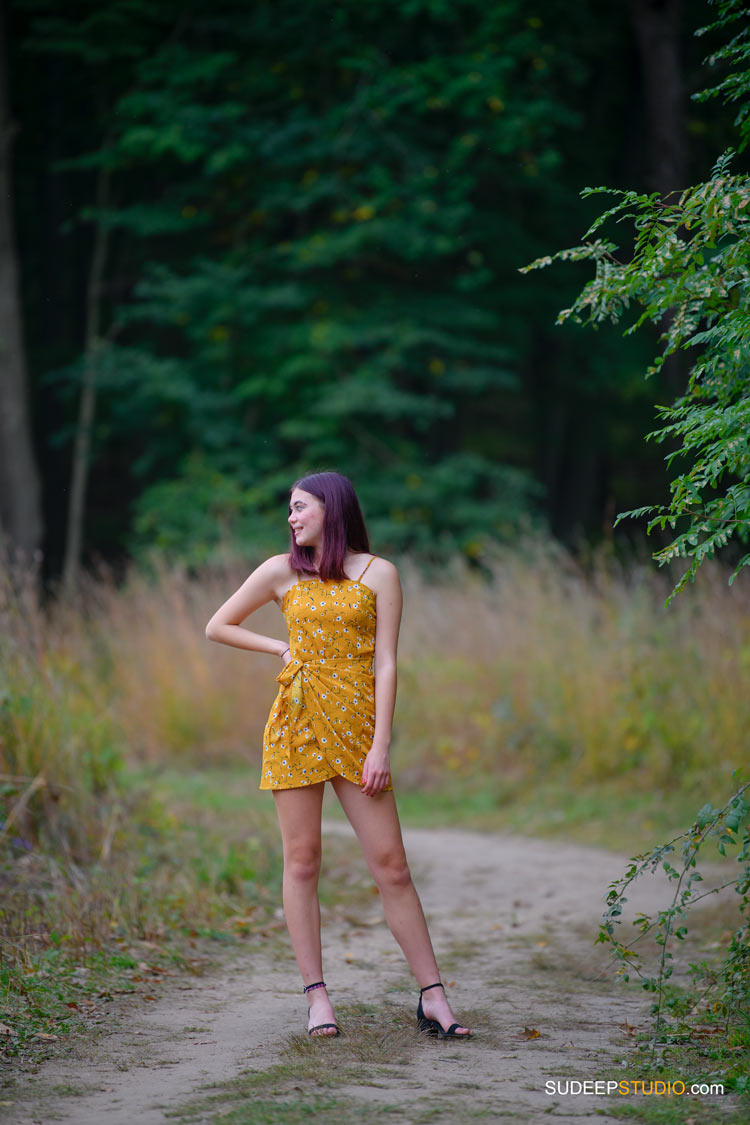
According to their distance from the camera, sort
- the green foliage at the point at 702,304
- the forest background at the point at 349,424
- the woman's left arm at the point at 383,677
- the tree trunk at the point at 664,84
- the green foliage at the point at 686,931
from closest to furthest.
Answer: the green foliage at the point at 702,304
the green foliage at the point at 686,931
the woman's left arm at the point at 383,677
the forest background at the point at 349,424
the tree trunk at the point at 664,84

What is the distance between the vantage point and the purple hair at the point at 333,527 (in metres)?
4.29

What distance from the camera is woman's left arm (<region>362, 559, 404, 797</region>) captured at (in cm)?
408

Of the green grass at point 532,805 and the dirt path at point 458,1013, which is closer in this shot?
the dirt path at point 458,1013

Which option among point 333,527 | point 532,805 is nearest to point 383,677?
point 333,527

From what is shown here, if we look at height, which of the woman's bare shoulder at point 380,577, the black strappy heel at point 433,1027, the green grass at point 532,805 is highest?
the woman's bare shoulder at point 380,577

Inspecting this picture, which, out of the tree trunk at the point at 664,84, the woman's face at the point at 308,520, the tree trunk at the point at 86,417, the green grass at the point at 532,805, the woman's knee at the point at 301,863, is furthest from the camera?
the tree trunk at the point at 86,417

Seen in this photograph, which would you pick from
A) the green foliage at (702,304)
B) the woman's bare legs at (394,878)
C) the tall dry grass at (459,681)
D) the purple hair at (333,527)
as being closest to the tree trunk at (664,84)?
the tall dry grass at (459,681)

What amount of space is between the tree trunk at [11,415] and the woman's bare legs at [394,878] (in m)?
13.8

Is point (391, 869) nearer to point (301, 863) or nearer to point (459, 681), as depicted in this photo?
point (301, 863)

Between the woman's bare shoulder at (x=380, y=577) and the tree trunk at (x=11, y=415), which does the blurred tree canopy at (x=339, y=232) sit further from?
the woman's bare shoulder at (x=380, y=577)

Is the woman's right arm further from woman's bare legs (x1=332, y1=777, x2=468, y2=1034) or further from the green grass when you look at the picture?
the green grass

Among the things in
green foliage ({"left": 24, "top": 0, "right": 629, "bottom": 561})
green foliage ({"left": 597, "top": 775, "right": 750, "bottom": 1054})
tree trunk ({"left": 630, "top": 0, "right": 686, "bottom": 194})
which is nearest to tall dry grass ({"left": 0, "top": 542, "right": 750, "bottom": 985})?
green foliage ({"left": 597, "top": 775, "right": 750, "bottom": 1054})

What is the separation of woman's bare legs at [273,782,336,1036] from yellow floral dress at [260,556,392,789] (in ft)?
0.26

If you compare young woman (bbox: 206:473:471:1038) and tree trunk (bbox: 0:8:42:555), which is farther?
tree trunk (bbox: 0:8:42:555)
